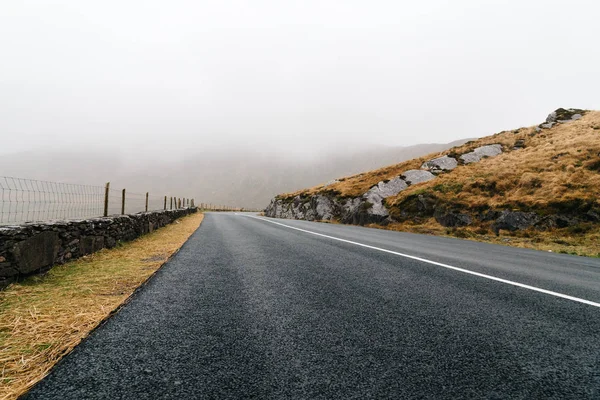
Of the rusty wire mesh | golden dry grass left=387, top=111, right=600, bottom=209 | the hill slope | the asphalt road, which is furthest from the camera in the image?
golden dry grass left=387, top=111, right=600, bottom=209

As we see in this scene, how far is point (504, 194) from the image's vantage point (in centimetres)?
1844

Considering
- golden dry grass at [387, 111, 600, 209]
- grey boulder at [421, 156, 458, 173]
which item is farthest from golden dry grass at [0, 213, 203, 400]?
grey boulder at [421, 156, 458, 173]

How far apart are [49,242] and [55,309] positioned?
2.62m

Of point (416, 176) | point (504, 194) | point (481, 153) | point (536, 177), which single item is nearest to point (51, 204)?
point (504, 194)

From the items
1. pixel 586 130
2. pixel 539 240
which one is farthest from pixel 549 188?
pixel 586 130

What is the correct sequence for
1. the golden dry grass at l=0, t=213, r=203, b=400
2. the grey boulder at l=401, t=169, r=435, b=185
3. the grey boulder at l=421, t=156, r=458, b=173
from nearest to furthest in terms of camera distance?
the golden dry grass at l=0, t=213, r=203, b=400
the grey boulder at l=401, t=169, r=435, b=185
the grey boulder at l=421, t=156, r=458, b=173

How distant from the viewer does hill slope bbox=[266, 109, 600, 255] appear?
46.3ft

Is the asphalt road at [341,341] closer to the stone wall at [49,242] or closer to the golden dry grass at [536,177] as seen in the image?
the stone wall at [49,242]

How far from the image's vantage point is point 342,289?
4.33 m

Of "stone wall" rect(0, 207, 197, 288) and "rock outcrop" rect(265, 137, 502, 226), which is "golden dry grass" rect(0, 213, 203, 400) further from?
"rock outcrop" rect(265, 137, 502, 226)

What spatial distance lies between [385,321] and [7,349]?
11.4ft

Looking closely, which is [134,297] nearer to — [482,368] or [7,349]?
[7,349]

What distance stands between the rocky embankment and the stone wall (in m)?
17.3

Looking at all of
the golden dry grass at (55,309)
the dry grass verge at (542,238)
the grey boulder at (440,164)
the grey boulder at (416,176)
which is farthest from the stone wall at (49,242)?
the grey boulder at (440,164)
